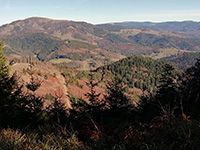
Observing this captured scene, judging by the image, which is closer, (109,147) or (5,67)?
(109,147)

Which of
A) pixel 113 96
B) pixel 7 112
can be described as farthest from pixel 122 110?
pixel 7 112

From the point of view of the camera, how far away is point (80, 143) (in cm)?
943

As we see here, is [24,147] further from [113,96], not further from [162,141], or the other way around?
[113,96]

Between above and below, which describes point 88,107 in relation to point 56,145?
below

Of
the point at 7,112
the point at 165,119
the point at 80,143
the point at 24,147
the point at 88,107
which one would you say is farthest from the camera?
the point at 88,107

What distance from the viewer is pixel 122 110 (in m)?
43.0

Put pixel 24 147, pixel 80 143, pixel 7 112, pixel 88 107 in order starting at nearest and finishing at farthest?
pixel 24 147
pixel 80 143
pixel 7 112
pixel 88 107

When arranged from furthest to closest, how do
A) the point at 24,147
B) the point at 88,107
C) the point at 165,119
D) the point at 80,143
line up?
the point at 88,107 → the point at 165,119 → the point at 80,143 → the point at 24,147

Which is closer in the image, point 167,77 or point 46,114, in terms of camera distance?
point 46,114

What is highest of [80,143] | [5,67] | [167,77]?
A: [80,143]

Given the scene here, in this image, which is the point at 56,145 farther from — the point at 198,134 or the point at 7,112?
the point at 7,112

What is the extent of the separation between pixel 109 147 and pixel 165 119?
219cm

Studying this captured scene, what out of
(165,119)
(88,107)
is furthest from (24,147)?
(88,107)

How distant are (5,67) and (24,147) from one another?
118ft
